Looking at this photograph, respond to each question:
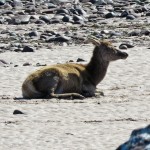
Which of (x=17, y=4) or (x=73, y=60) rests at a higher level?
(x=73, y=60)

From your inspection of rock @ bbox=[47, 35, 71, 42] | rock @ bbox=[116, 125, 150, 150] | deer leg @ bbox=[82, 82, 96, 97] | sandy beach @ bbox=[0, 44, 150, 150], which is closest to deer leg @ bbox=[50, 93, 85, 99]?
sandy beach @ bbox=[0, 44, 150, 150]

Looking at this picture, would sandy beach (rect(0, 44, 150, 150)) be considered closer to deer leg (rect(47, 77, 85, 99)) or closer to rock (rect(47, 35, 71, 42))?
deer leg (rect(47, 77, 85, 99))

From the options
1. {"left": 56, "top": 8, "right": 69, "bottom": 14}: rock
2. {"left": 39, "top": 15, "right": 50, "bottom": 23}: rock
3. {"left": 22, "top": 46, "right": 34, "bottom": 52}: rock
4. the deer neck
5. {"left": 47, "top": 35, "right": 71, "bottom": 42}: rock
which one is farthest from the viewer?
{"left": 56, "top": 8, "right": 69, "bottom": 14}: rock

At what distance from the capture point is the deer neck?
1376 centimetres

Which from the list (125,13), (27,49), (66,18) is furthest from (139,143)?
(125,13)

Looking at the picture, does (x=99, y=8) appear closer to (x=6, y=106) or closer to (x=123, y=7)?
(x=123, y=7)

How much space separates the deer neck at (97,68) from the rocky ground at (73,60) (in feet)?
0.88

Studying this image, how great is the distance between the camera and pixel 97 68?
13.9 meters

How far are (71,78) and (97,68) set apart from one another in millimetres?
880

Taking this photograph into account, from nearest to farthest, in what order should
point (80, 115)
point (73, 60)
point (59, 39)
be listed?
point (80, 115) → point (73, 60) → point (59, 39)

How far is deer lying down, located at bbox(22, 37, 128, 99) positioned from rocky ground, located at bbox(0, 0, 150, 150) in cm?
28

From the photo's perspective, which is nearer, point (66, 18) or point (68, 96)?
point (68, 96)

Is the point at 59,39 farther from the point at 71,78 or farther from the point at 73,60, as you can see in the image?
the point at 71,78

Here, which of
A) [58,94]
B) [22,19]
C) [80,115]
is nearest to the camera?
[80,115]
